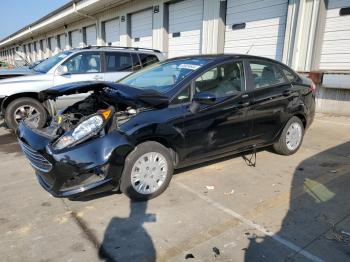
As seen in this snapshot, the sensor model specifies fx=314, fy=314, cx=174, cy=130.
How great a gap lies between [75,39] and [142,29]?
10.1 metres

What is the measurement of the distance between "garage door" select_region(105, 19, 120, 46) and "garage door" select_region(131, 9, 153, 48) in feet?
5.42

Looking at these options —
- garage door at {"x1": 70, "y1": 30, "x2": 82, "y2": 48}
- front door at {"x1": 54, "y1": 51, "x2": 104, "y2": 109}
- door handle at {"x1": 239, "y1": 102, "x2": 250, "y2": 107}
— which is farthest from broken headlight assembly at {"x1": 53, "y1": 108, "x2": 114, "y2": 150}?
garage door at {"x1": 70, "y1": 30, "x2": 82, "y2": 48}

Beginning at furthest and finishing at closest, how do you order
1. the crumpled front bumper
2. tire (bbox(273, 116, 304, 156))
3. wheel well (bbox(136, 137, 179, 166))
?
tire (bbox(273, 116, 304, 156)) → wheel well (bbox(136, 137, 179, 166)) → the crumpled front bumper

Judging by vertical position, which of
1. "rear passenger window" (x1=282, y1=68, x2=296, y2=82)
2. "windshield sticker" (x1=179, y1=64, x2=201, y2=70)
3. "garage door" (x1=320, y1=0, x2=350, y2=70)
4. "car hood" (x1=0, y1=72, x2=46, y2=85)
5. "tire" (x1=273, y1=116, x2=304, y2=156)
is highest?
"garage door" (x1=320, y1=0, x2=350, y2=70)

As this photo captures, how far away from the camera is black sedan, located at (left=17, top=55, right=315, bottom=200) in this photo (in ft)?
10.1

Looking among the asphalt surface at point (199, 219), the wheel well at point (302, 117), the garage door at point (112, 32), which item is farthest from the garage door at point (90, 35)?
the wheel well at point (302, 117)

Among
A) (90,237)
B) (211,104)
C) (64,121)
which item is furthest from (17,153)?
(211,104)

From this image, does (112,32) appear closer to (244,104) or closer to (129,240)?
(244,104)

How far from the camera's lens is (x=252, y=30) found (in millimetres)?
9602

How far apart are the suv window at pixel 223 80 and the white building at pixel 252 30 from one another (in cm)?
450

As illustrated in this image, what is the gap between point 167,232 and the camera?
114 inches

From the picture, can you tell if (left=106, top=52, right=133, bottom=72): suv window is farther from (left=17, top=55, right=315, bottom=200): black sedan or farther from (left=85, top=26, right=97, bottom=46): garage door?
(left=85, top=26, right=97, bottom=46): garage door

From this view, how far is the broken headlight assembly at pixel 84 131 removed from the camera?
3047 millimetres

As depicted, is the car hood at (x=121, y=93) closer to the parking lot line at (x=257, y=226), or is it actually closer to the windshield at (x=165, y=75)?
the windshield at (x=165, y=75)
